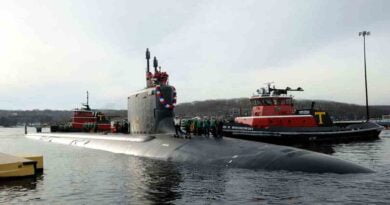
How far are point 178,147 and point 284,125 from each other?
69.9 feet

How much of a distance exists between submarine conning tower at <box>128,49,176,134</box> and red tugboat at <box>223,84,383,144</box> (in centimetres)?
1219

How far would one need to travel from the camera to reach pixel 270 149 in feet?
59.8

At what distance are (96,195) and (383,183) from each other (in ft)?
28.8

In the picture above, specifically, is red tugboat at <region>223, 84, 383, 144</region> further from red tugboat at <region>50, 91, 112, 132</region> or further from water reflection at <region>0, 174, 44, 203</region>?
red tugboat at <region>50, 91, 112, 132</region>

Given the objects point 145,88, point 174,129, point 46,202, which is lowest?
point 46,202

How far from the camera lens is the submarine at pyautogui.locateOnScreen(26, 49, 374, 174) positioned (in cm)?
1620

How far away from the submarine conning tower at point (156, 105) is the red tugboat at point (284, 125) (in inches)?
480

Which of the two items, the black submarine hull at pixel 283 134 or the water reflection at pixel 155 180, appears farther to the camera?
the black submarine hull at pixel 283 134

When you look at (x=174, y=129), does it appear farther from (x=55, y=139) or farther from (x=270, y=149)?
(x=55, y=139)

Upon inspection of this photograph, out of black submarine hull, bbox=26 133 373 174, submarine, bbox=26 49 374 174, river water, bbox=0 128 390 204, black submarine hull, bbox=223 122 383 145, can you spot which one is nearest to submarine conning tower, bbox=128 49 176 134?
submarine, bbox=26 49 374 174

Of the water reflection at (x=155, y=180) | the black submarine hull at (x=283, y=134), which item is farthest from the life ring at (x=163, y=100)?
the black submarine hull at (x=283, y=134)

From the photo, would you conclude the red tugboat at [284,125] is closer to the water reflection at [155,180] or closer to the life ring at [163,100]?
the life ring at [163,100]

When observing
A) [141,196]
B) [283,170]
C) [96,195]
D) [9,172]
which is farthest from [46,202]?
[283,170]

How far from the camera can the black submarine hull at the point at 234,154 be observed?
51.9 feet
